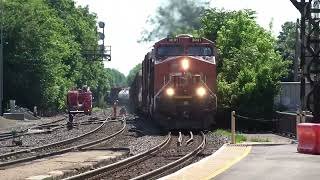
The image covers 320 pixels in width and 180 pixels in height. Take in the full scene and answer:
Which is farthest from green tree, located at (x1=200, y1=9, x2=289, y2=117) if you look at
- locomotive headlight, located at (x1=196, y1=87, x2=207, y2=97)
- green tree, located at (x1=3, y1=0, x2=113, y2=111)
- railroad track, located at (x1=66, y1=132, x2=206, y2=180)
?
green tree, located at (x1=3, y1=0, x2=113, y2=111)

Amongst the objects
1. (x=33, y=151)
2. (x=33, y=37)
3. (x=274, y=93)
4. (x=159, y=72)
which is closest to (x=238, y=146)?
(x=33, y=151)

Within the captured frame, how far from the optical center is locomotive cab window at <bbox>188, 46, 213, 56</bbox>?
29719 mm

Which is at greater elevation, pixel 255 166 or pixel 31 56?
pixel 31 56

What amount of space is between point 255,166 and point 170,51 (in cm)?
1517

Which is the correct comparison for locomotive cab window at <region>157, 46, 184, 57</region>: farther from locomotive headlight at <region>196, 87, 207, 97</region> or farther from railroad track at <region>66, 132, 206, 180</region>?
railroad track at <region>66, 132, 206, 180</region>

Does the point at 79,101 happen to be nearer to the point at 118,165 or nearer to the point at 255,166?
the point at 118,165

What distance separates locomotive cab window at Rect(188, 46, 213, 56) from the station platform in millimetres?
10783

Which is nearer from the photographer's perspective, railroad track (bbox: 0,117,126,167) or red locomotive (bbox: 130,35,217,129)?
railroad track (bbox: 0,117,126,167)

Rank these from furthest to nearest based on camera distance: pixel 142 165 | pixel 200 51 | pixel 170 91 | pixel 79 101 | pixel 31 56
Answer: pixel 31 56, pixel 79 101, pixel 200 51, pixel 170 91, pixel 142 165

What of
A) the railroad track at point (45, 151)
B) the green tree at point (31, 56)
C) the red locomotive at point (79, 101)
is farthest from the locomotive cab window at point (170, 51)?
the green tree at point (31, 56)

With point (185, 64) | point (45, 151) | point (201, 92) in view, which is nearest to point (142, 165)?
point (45, 151)

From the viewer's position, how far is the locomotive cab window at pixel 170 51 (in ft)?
95.9

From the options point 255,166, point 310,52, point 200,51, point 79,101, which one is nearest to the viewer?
point 255,166

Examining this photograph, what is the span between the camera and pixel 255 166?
48.9ft
